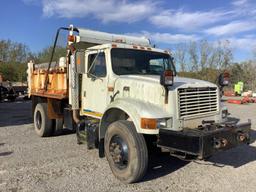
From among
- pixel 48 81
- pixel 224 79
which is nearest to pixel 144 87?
pixel 224 79

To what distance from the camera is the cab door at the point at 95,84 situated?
604cm

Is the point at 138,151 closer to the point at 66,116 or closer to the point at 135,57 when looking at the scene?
the point at 135,57

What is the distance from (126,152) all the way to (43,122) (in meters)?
4.36

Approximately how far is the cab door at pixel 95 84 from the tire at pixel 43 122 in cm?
230

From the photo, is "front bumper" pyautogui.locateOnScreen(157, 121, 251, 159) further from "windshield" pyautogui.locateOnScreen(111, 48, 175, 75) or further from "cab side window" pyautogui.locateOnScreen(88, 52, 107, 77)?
"cab side window" pyautogui.locateOnScreen(88, 52, 107, 77)

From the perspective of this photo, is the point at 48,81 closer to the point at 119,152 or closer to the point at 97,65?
the point at 97,65

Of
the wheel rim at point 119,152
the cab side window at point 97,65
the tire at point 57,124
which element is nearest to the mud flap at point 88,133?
the wheel rim at point 119,152

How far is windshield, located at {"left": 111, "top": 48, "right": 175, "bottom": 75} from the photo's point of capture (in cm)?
591

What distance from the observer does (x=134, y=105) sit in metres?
4.88

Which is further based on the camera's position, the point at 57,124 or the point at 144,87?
the point at 57,124

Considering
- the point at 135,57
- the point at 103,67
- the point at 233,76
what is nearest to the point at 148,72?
the point at 135,57

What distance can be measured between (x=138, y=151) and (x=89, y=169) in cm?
146

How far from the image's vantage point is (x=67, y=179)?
509 centimetres

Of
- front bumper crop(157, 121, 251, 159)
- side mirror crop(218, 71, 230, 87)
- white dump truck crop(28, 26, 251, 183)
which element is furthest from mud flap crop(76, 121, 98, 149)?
side mirror crop(218, 71, 230, 87)
